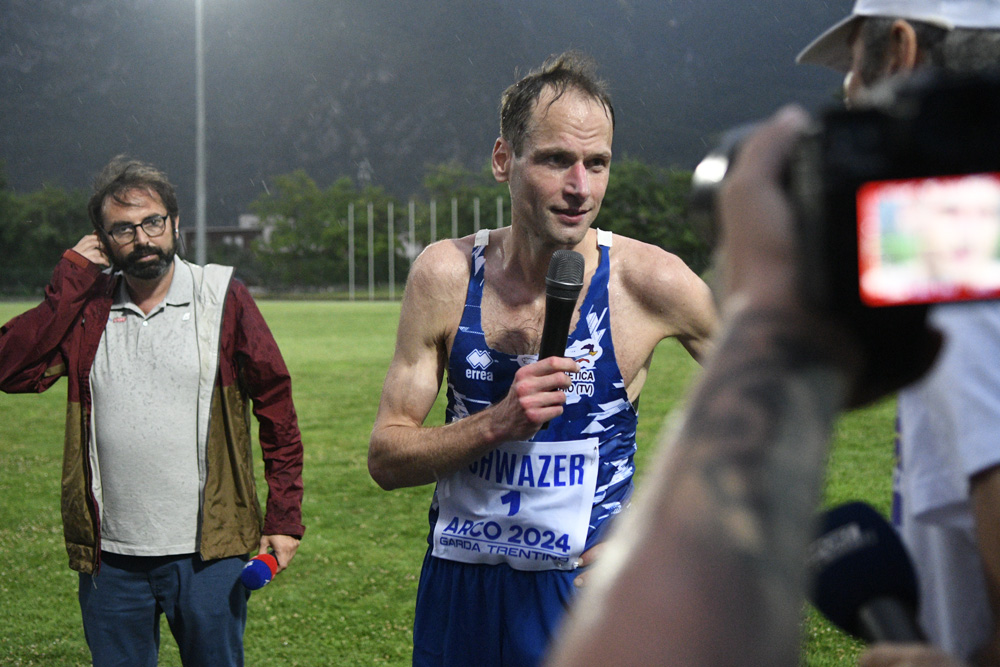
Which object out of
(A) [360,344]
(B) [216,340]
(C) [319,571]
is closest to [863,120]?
(B) [216,340]

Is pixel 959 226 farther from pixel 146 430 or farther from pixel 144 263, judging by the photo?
pixel 144 263

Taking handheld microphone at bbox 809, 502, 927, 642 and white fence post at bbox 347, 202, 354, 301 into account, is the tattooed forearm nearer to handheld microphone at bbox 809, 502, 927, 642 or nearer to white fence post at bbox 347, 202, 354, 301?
handheld microphone at bbox 809, 502, 927, 642

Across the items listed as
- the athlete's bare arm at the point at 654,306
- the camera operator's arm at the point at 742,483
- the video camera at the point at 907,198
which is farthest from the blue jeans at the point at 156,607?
the video camera at the point at 907,198

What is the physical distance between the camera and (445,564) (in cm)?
326

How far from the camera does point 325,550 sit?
7652mm

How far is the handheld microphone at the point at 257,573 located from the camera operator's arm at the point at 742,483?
11.3 ft

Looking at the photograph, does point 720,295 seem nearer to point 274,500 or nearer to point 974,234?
point 974,234

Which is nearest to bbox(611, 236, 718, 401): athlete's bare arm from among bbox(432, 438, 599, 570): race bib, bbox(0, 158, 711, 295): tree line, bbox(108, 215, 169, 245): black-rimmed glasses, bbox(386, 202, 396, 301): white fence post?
bbox(432, 438, 599, 570): race bib

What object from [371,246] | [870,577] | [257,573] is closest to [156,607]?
[257,573]

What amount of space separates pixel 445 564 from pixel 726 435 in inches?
104

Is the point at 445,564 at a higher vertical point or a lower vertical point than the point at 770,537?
lower

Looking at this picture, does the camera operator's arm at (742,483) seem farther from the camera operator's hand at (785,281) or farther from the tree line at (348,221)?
the tree line at (348,221)

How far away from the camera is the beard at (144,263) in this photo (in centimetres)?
425

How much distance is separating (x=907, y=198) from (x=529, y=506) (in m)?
2.53
